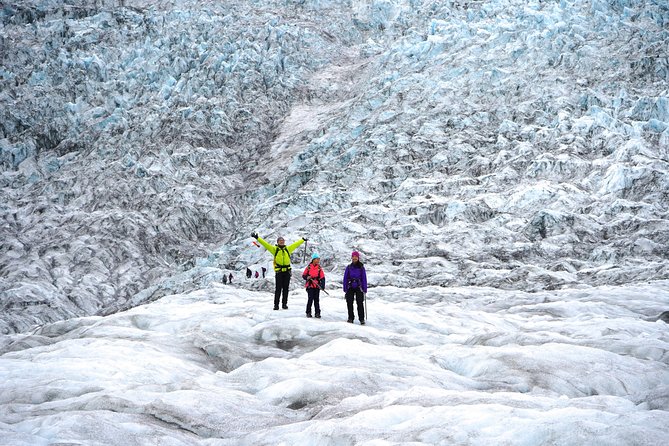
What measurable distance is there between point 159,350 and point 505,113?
35.2 meters

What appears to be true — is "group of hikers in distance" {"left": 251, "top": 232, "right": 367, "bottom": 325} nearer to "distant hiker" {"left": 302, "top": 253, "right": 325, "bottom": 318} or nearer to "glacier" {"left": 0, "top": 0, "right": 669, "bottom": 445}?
"distant hiker" {"left": 302, "top": 253, "right": 325, "bottom": 318}

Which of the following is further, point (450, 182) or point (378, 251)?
point (450, 182)

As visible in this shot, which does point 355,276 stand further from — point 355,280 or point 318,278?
point 318,278

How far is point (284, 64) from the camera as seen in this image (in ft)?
181

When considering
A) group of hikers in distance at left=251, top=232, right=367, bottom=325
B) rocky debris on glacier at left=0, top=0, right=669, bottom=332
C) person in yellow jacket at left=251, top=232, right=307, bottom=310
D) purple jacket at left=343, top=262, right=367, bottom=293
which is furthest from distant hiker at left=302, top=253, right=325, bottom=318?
rocky debris on glacier at left=0, top=0, right=669, bottom=332

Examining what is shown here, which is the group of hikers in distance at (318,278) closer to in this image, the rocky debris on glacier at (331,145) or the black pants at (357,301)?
the black pants at (357,301)

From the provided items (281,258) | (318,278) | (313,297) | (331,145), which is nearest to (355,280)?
(318,278)

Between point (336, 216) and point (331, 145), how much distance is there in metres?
9.78

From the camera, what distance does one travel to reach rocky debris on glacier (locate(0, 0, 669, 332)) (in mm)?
30328

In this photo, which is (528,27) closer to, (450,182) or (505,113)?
(505,113)

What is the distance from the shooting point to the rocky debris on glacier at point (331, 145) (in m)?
30.3

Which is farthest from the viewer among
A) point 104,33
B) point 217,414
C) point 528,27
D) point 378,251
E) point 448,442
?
point 104,33

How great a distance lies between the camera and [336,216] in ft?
111

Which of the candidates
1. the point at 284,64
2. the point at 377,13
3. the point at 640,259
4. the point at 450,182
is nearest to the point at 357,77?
the point at 284,64
